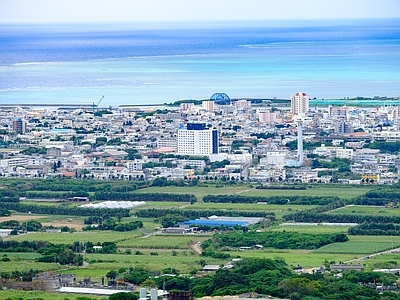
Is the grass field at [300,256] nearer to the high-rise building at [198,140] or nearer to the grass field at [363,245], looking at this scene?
the grass field at [363,245]

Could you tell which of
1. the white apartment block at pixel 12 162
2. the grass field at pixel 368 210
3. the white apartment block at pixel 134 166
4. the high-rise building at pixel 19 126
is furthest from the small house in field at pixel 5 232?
the high-rise building at pixel 19 126

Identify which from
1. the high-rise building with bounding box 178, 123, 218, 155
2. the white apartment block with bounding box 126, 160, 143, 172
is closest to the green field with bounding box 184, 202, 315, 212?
the white apartment block with bounding box 126, 160, 143, 172

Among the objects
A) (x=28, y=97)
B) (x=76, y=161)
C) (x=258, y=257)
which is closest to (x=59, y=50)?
(x=28, y=97)

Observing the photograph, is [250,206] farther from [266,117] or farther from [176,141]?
[266,117]

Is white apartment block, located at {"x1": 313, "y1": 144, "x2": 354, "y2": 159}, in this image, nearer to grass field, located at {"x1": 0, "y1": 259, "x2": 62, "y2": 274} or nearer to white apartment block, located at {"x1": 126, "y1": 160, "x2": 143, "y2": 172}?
white apartment block, located at {"x1": 126, "y1": 160, "x2": 143, "y2": 172}

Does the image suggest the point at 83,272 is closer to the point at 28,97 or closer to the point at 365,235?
the point at 365,235
